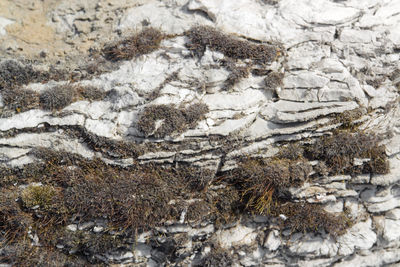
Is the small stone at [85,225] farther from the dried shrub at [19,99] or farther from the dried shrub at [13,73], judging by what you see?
the dried shrub at [13,73]

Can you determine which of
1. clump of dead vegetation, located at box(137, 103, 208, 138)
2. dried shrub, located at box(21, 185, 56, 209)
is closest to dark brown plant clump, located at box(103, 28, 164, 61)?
clump of dead vegetation, located at box(137, 103, 208, 138)

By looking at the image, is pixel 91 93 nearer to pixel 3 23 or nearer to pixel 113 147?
pixel 113 147

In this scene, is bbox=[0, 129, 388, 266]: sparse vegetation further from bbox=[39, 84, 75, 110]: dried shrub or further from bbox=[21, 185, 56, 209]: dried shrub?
bbox=[39, 84, 75, 110]: dried shrub

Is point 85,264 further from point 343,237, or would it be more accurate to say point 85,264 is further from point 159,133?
point 343,237

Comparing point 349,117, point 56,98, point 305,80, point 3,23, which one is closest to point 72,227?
point 56,98

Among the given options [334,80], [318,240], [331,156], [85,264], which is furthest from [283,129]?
[85,264]

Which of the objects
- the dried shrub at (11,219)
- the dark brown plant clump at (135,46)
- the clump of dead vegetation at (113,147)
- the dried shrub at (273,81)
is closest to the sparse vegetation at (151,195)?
the dried shrub at (11,219)
